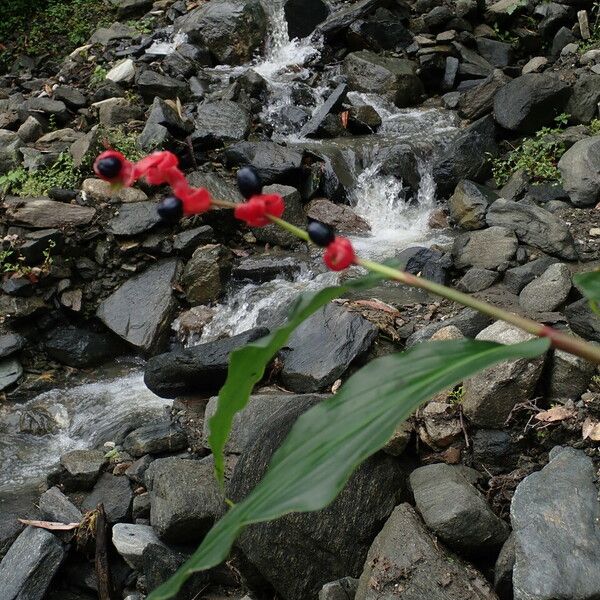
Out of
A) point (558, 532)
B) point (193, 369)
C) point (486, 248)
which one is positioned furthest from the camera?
point (486, 248)

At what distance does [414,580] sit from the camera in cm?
282

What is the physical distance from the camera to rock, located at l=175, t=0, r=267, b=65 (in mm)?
9977

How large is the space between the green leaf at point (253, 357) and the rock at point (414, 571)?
6.44 ft

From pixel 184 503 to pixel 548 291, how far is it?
8.63 ft

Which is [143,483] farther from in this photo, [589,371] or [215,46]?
[215,46]

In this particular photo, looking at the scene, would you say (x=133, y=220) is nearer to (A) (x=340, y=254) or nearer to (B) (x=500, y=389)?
(B) (x=500, y=389)

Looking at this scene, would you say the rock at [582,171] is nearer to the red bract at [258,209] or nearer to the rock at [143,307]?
the rock at [143,307]

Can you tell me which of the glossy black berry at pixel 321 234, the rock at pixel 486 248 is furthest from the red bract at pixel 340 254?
the rock at pixel 486 248

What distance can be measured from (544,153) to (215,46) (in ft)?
→ 16.6

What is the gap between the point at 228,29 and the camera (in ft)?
32.9

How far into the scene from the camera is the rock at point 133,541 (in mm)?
3717

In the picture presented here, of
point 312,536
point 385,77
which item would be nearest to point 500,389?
point 312,536

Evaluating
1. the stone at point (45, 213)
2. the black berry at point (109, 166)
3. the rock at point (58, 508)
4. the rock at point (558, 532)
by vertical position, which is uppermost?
the black berry at point (109, 166)

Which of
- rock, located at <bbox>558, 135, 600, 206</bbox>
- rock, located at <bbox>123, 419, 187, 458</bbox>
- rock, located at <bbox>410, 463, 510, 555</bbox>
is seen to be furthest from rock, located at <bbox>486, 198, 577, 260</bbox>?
rock, located at <bbox>123, 419, 187, 458</bbox>
